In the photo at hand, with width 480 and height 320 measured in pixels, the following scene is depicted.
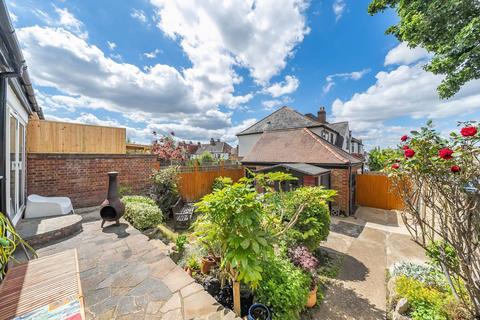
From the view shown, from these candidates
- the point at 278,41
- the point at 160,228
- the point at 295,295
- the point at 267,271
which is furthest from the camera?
the point at 278,41

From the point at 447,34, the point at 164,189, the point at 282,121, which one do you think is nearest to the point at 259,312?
the point at 164,189

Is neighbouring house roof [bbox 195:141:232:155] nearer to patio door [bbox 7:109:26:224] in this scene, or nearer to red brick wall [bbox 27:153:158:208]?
red brick wall [bbox 27:153:158:208]

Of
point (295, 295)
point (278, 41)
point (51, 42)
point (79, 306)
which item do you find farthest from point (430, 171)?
point (51, 42)

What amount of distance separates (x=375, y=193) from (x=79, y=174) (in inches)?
570

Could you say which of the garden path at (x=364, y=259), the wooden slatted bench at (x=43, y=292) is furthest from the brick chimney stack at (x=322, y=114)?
the wooden slatted bench at (x=43, y=292)

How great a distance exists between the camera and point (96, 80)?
9.52m

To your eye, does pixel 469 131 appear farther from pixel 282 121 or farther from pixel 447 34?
pixel 282 121

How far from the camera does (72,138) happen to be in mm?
7137

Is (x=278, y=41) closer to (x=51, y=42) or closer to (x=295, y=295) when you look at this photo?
(x=51, y=42)

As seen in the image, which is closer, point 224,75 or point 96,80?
point 96,80

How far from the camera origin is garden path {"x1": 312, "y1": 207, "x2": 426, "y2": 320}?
3.50 metres

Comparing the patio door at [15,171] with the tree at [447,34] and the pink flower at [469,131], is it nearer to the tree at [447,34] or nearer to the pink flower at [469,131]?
the pink flower at [469,131]

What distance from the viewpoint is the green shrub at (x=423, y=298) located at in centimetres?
269

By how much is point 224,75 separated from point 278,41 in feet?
13.3
